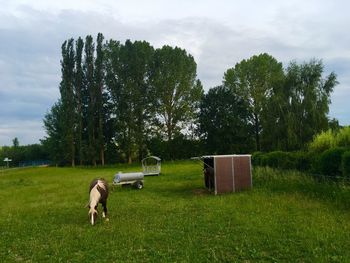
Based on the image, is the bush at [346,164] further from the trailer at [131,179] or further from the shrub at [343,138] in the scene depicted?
the trailer at [131,179]

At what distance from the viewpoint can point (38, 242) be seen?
11.0 meters

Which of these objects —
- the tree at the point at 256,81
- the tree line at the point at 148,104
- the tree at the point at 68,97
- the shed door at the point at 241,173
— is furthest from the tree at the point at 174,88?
the shed door at the point at 241,173

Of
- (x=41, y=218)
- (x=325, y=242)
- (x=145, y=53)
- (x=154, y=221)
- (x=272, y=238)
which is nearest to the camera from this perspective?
(x=325, y=242)

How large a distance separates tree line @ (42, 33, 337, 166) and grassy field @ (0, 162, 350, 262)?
44.6 m

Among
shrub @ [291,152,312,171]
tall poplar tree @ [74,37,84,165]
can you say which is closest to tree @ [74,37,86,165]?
tall poplar tree @ [74,37,84,165]

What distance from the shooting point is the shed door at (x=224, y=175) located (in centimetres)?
2105

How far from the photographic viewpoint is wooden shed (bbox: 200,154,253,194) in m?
21.2

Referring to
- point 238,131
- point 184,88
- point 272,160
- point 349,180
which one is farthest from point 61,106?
point 349,180

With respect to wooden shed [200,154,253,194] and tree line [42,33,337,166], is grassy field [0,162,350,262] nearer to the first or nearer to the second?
wooden shed [200,154,253,194]

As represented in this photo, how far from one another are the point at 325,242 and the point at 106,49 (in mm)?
60504

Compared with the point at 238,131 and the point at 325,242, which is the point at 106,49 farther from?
the point at 325,242

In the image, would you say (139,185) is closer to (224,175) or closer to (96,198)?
(224,175)

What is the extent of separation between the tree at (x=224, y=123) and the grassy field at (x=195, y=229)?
45.6m

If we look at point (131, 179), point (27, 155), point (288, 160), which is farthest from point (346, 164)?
point (27, 155)
